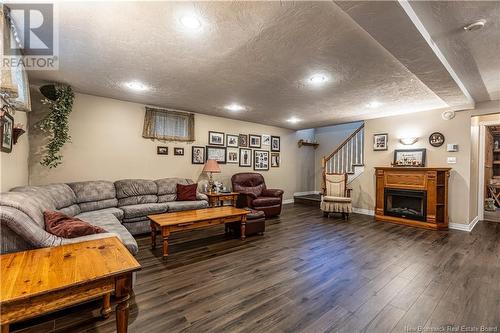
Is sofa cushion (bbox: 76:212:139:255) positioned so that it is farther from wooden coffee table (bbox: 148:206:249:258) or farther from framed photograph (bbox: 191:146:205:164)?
framed photograph (bbox: 191:146:205:164)

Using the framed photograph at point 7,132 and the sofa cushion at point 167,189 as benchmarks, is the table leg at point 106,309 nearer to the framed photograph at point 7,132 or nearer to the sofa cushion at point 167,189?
the framed photograph at point 7,132

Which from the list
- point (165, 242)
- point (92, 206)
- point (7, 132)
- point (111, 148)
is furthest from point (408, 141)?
point (7, 132)

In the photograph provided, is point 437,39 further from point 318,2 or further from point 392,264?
point 392,264

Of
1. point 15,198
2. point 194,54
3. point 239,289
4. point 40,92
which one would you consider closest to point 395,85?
point 194,54

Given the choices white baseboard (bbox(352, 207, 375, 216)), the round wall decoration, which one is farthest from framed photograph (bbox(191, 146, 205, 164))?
the round wall decoration

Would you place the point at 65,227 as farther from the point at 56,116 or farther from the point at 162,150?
the point at 162,150

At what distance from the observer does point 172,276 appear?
8.00ft

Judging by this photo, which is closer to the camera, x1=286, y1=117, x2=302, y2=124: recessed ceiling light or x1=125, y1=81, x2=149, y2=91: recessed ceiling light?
x1=125, y1=81, x2=149, y2=91: recessed ceiling light

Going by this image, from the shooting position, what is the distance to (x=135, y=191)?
4.23 m

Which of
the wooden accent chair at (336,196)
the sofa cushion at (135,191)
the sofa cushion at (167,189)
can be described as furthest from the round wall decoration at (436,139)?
the sofa cushion at (135,191)

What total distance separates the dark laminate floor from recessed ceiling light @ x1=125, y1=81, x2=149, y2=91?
2557 mm

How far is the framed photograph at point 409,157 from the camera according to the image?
491cm

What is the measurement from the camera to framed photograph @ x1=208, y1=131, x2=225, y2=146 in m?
5.70

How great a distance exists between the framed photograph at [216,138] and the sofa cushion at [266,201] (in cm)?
185
